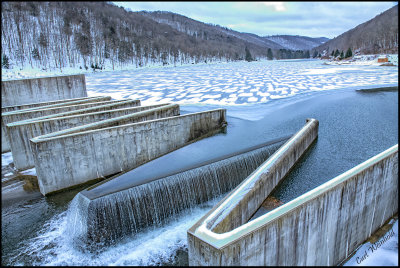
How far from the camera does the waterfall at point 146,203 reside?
722cm

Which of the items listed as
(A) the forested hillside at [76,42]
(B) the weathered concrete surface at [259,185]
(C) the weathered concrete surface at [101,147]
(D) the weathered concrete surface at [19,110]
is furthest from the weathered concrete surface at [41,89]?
(A) the forested hillside at [76,42]

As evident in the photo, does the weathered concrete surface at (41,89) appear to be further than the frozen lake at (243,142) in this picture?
Yes

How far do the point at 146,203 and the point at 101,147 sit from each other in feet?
10.0

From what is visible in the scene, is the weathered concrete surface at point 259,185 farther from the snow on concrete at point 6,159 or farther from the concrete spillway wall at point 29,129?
the snow on concrete at point 6,159

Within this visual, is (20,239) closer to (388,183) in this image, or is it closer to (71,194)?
(71,194)

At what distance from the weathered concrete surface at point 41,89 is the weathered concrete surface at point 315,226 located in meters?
13.6

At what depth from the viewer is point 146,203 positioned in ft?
25.6

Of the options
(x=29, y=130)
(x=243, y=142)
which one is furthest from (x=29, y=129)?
(x=243, y=142)

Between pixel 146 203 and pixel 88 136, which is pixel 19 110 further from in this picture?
pixel 146 203

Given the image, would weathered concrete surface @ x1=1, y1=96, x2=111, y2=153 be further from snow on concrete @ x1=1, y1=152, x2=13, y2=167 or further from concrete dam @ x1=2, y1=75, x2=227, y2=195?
snow on concrete @ x1=1, y1=152, x2=13, y2=167

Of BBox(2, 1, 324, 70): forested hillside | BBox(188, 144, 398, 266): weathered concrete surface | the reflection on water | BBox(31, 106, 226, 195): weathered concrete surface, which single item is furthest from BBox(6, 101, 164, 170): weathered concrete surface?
BBox(2, 1, 324, 70): forested hillside

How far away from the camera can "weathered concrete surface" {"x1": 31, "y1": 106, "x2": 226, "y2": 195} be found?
877 cm

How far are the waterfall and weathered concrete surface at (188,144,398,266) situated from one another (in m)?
2.45

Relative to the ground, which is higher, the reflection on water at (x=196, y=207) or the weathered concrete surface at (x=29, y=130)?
the weathered concrete surface at (x=29, y=130)
